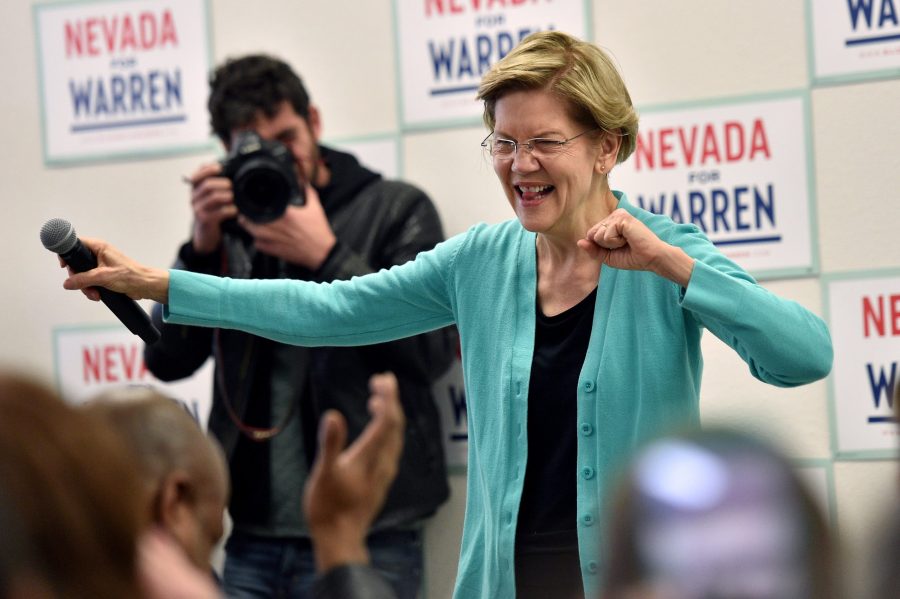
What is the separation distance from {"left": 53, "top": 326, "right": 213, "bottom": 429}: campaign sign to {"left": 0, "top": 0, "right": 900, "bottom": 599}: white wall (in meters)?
0.06

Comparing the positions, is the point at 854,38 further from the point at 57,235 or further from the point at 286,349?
the point at 57,235

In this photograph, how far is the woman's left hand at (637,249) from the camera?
2021 millimetres

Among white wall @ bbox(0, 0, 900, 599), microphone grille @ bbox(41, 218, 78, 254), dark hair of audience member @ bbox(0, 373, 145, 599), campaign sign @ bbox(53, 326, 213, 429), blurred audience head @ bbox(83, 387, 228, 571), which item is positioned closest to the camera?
dark hair of audience member @ bbox(0, 373, 145, 599)

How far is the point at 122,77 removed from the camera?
3877 millimetres

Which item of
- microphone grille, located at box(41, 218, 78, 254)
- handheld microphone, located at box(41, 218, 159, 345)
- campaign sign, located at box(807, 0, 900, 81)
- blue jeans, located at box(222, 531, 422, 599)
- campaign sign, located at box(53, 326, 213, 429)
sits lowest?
blue jeans, located at box(222, 531, 422, 599)

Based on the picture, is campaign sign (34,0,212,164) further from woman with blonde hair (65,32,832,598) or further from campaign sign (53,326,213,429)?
woman with blonde hair (65,32,832,598)

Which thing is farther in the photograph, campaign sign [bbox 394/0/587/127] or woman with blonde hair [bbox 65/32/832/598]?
campaign sign [bbox 394/0/587/127]

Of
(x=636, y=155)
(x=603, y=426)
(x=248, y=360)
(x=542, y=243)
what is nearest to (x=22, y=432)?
(x=603, y=426)

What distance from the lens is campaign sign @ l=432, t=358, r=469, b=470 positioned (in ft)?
11.5

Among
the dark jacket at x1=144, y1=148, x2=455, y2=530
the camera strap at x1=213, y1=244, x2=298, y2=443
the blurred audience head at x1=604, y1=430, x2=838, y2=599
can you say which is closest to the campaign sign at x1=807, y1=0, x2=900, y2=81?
the dark jacket at x1=144, y1=148, x2=455, y2=530

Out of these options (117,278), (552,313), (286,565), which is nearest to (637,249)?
(552,313)

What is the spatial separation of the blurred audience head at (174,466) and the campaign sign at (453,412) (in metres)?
2.10

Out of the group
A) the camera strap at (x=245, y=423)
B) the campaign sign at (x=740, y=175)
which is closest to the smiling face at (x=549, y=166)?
the campaign sign at (x=740, y=175)

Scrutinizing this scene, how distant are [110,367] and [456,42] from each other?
1416mm
